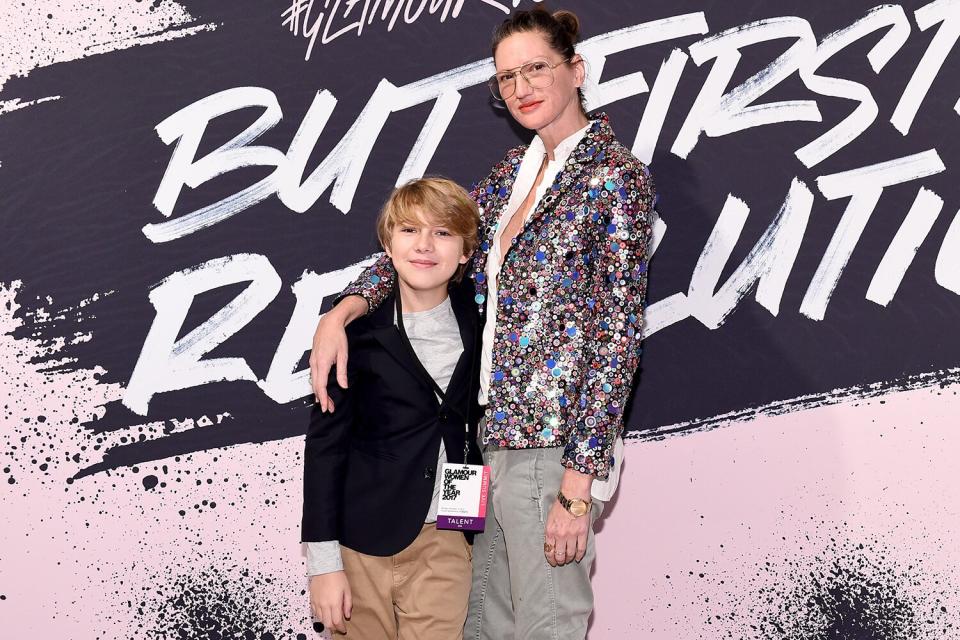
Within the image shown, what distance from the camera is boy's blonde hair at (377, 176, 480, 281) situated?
1812 mm

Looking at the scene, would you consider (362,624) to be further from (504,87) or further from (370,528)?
(504,87)

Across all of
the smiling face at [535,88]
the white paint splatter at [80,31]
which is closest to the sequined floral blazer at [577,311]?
the smiling face at [535,88]

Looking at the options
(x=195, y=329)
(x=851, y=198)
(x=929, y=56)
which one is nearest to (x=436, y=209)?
(x=195, y=329)

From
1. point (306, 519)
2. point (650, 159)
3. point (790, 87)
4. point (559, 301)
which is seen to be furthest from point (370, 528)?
point (790, 87)

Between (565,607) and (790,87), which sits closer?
(565,607)

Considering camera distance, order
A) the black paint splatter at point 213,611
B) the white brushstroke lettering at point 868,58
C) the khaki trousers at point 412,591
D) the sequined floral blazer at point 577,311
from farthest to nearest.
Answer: the black paint splatter at point 213,611
the white brushstroke lettering at point 868,58
the khaki trousers at point 412,591
the sequined floral blazer at point 577,311

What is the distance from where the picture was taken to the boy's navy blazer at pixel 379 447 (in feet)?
5.80

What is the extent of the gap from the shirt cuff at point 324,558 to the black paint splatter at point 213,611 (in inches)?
31.2

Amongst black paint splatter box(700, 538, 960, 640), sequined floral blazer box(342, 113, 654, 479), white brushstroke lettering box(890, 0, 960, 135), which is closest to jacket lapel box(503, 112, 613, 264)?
sequined floral blazer box(342, 113, 654, 479)

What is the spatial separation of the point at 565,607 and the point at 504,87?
1.05 m

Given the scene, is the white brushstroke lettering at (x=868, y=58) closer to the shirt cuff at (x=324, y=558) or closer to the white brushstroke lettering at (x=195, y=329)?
the white brushstroke lettering at (x=195, y=329)

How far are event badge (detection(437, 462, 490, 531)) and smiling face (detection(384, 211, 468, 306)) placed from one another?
14.6 inches

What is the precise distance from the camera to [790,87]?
2357 mm

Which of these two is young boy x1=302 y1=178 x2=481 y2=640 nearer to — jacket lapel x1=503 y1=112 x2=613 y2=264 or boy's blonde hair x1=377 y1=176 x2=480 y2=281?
boy's blonde hair x1=377 y1=176 x2=480 y2=281
